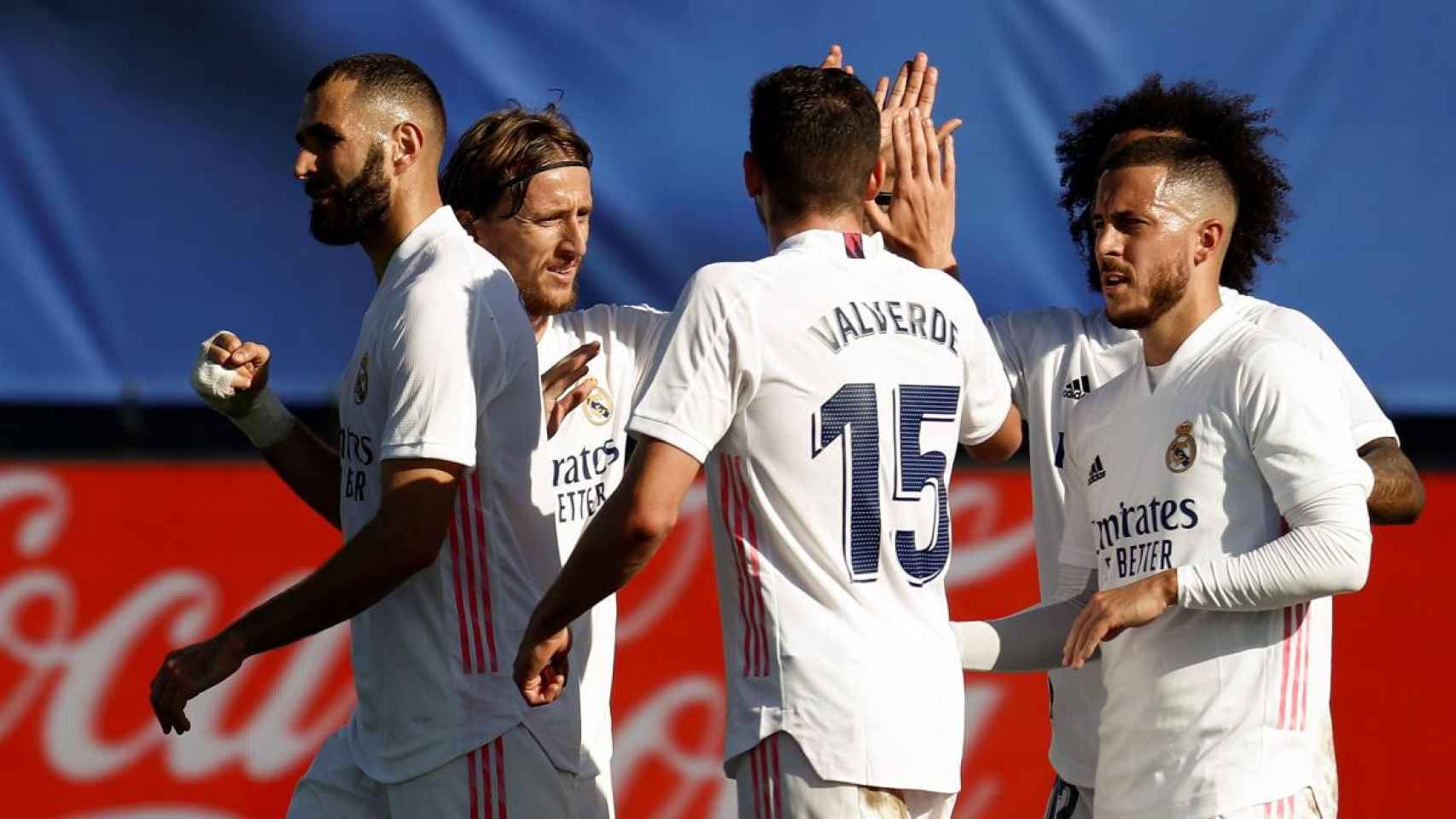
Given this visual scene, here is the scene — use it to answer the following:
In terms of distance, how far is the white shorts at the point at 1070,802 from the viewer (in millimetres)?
4219

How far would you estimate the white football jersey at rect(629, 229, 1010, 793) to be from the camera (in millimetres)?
3141

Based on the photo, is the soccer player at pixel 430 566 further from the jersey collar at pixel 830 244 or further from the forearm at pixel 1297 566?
the forearm at pixel 1297 566

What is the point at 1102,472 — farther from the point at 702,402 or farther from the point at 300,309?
the point at 300,309

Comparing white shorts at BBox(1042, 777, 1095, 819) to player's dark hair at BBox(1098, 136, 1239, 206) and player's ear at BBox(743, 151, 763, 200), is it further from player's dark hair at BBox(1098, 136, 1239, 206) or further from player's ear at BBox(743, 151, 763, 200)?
player's ear at BBox(743, 151, 763, 200)

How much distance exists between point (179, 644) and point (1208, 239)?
3.20m

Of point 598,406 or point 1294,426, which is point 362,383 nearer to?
point 598,406

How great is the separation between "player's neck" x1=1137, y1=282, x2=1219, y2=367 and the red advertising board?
1.96 meters

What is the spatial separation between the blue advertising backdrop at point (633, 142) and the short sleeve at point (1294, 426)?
213 centimetres

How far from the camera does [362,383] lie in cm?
355

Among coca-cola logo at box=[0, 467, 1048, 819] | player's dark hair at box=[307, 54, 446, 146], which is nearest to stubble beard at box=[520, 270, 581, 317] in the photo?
player's dark hair at box=[307, 54, 446, 146]

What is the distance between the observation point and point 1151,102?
198 inches

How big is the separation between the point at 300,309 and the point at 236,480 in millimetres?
537

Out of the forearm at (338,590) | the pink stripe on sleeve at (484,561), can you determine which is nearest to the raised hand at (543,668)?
the pink stripe on sleeve at (484,561)

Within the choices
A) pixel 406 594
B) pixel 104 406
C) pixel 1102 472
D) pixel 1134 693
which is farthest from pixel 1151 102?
pixel 104 406
